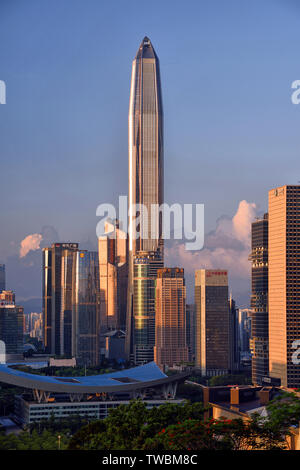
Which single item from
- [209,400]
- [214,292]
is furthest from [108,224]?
[209,400]

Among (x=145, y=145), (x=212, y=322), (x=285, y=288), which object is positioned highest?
(x=145, y=145)

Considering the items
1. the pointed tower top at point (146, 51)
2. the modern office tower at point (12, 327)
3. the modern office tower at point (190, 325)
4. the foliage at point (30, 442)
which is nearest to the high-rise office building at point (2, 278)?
the modern office tower at point (12, 327)

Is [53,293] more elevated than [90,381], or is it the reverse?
[53,293]

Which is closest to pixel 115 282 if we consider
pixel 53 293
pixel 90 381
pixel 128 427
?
pixel 53 293

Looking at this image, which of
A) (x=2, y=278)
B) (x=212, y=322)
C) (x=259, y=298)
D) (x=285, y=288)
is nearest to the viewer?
(x=285, y=288)

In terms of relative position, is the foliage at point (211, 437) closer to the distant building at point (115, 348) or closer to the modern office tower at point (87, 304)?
the modern office tower at point (87, 304)

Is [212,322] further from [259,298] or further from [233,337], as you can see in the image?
[259,298]

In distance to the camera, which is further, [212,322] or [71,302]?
[71,302]
